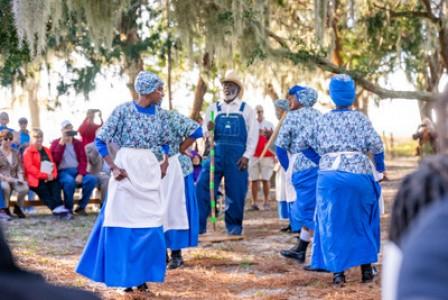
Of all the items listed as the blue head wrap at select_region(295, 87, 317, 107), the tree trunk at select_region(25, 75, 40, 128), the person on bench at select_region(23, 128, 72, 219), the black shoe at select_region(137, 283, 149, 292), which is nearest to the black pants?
the person on bench at select_region(23, 128, 72, 219)

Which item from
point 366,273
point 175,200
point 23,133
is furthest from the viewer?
point 23,133

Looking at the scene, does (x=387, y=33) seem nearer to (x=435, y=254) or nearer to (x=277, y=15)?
(x=277, y=15)

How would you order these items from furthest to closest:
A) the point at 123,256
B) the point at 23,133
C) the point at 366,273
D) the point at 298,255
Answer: the point at 23,133, the point at 298,255, the point at 366,273, the point at 123,256

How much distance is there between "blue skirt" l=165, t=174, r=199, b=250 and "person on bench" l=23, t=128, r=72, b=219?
483cm

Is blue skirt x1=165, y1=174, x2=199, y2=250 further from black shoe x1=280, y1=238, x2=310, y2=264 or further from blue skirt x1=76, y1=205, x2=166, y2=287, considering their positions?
blue skirt x1=76, y1=205, x2=166, y2=287

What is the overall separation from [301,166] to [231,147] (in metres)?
1.71

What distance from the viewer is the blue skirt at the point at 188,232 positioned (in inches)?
314

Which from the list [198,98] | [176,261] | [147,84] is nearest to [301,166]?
[176,261]

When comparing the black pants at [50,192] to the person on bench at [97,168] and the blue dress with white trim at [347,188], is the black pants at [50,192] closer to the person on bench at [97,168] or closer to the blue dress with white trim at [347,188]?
the person on bench at [97,168]

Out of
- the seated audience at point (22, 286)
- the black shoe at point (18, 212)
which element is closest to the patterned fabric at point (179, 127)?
the seated audience at point (22, 286)

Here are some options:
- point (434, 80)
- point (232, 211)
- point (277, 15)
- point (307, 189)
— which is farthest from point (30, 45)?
point (434, 80)

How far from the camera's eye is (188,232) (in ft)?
26.4

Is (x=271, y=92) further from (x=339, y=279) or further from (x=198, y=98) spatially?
(x=339, y=279)

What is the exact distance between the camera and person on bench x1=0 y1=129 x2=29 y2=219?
12.1m
